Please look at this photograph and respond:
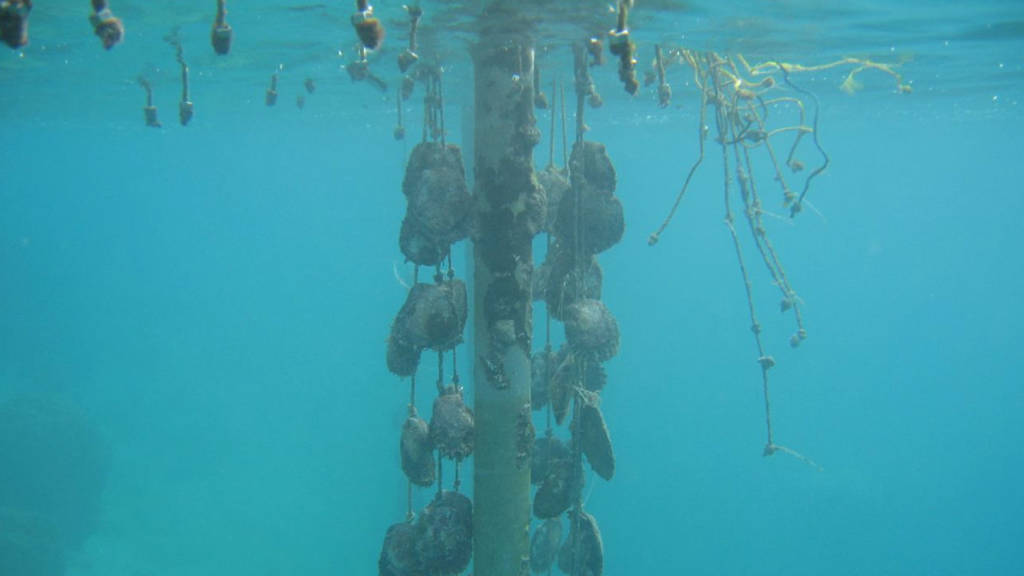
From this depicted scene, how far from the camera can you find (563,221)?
16.9ft

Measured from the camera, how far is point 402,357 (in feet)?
15.6

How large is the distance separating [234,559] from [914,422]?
60.3 meters

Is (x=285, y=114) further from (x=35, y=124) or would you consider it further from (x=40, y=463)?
(x=40, y=463)

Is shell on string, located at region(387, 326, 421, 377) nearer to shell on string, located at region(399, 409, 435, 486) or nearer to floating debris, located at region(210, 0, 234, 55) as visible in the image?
shell on string, located at region(399, 409, 435, 486)

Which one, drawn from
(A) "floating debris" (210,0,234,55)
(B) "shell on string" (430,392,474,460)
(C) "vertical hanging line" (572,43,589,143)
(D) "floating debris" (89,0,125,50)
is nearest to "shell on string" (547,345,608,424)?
(B) "shell on string" (430,392,474,460)

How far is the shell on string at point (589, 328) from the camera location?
492cm

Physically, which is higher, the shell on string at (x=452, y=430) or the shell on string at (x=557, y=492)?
the shell on string at (x=452, y=430)

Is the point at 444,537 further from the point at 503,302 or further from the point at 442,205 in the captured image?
the point at 442,205

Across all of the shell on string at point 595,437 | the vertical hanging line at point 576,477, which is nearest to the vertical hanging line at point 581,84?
the vertical hanging line at point 576,477

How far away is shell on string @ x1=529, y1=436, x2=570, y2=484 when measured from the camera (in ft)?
16.6

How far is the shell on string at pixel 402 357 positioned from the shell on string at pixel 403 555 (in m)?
1.13

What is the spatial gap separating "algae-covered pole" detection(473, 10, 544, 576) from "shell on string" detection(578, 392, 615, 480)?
0.59 metres

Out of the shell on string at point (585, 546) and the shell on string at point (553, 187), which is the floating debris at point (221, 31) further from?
the shell on string at point (585, 546)

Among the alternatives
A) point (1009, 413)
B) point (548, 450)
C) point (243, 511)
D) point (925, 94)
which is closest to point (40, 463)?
point (243, 511)
